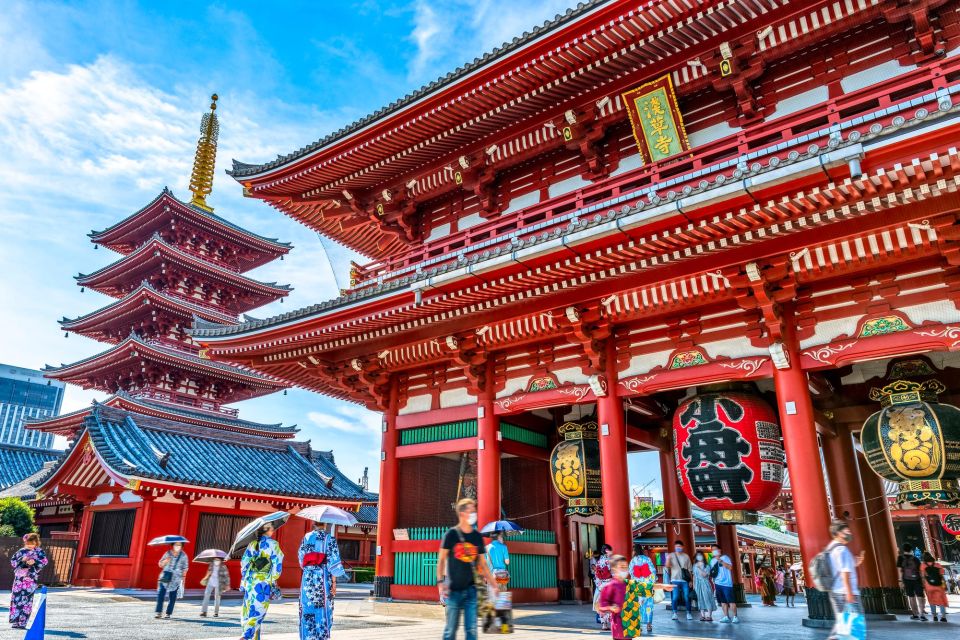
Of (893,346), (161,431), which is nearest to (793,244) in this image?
(893,346)

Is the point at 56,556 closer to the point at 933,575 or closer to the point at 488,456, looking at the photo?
the point at 488,456

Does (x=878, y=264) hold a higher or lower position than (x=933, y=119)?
lower

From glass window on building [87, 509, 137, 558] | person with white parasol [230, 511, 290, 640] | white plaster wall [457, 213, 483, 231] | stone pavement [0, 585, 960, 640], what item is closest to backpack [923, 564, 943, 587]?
stone pavement [0, 585, 960, 640]

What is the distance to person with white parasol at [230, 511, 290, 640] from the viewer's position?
26.9 ft

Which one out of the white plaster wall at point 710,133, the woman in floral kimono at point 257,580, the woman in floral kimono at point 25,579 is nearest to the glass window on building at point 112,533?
the woman in floral kimono at point 25,579

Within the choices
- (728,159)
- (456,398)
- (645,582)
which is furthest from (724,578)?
(728,159)

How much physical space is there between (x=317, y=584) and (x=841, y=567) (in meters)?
6.14

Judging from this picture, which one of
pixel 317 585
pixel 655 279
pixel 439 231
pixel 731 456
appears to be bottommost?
pixel 317 585

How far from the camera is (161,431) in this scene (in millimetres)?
26344

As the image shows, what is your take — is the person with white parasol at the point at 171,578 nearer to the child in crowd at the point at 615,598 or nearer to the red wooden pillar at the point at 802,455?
A: the child in crowd at the point at 615,598

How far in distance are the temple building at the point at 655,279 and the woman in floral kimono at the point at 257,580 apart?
556 cm

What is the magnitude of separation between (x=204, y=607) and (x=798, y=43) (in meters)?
16.5

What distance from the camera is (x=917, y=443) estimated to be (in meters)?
10.1

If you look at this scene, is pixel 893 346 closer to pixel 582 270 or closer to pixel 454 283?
pixel 582 270
